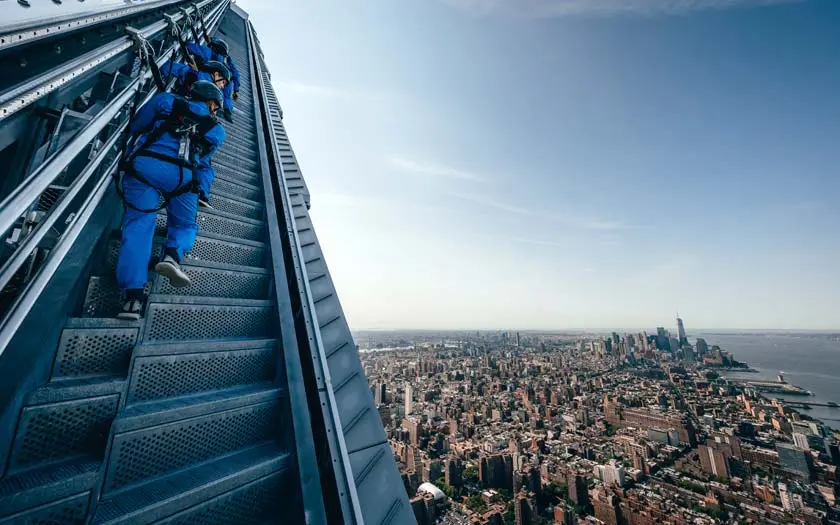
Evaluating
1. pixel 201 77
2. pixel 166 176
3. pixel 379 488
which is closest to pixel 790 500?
pixel 379 488

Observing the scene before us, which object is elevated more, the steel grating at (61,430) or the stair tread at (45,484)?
the steel grating at (61,430)

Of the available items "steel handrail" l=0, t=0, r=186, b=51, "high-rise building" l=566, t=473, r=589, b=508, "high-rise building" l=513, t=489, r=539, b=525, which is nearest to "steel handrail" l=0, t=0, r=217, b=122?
"steel handrail" l=0, t=0, r=186, b=51

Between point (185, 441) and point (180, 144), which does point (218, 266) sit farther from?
point (185, 441)

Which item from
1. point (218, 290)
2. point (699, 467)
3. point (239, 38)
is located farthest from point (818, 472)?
point (239, 38)

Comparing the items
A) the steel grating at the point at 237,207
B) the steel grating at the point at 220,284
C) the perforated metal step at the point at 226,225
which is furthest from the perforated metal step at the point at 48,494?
the steel grating at the point at 237,207

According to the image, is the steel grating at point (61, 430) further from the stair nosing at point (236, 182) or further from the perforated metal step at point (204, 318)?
the stair nosing at point (236, 182)
